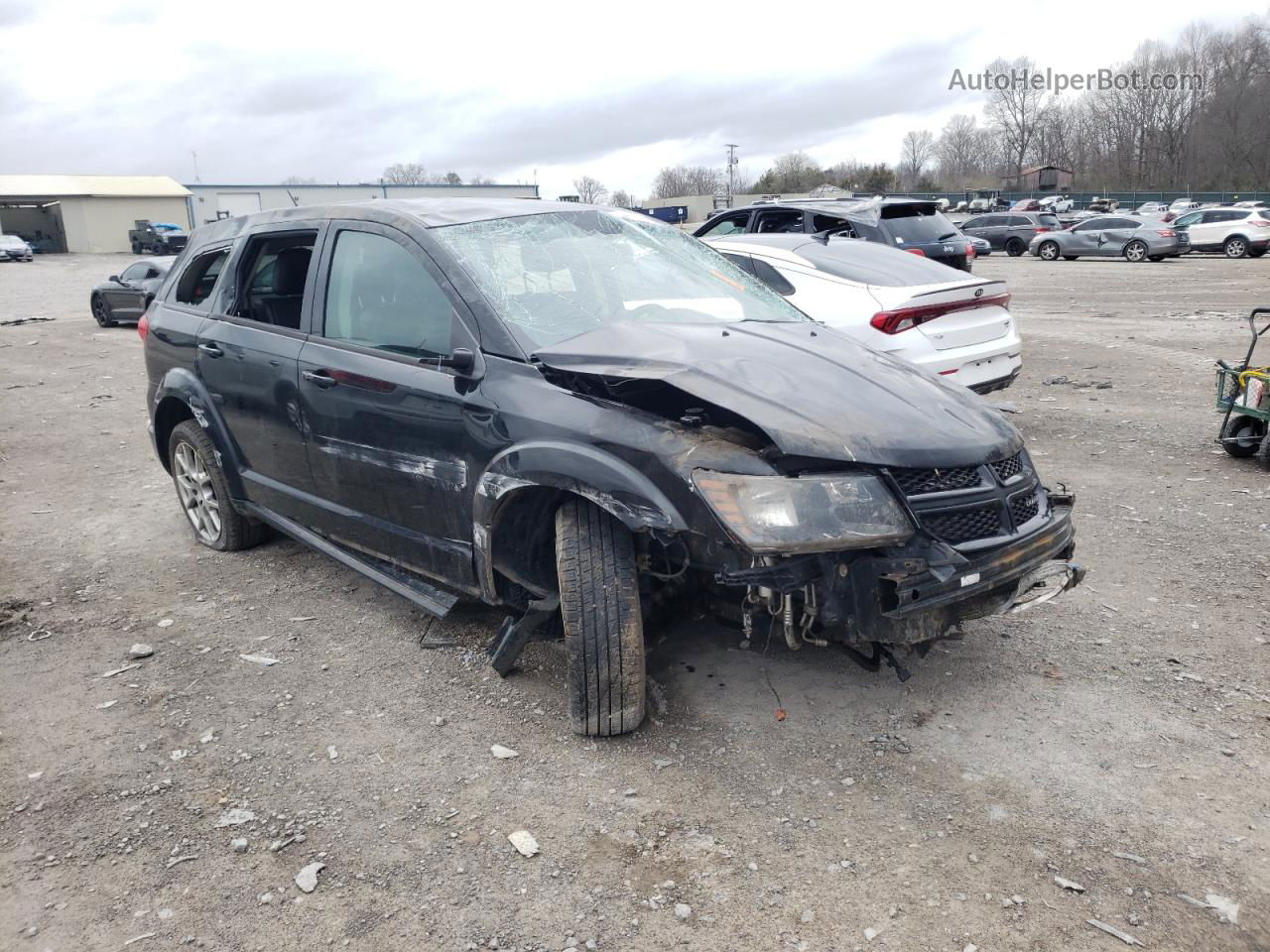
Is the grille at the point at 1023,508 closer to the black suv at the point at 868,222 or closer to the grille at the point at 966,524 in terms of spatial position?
the grille at the point at 966,524

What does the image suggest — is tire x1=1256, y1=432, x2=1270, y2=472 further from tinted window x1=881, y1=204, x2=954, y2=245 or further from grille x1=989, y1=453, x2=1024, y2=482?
tinted window x1=881, y1=204, x2=954, y2=245

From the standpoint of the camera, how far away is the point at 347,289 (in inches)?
162

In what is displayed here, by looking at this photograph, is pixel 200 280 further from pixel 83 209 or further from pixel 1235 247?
pixel 83 209

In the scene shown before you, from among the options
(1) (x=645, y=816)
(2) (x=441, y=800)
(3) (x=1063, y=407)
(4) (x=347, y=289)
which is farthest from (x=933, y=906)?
(3) (x=1063, y=407)

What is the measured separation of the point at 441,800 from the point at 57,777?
134 centimetres

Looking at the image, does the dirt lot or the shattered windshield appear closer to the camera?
the dirt lot

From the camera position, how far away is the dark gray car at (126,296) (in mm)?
17953

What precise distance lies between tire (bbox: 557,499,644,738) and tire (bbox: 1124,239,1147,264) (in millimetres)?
30445

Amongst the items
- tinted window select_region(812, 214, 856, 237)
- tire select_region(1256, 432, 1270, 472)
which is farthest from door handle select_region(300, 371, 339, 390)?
tinted window select_region(812, 214, 856, 237)

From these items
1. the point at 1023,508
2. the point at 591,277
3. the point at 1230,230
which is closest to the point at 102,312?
the point at 591,277

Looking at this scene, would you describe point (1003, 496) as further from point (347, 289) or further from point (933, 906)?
point (347, 289)

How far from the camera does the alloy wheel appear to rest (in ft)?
17.4

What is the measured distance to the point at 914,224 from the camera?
37.4ft

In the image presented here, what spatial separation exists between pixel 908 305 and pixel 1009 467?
11.7 ft
